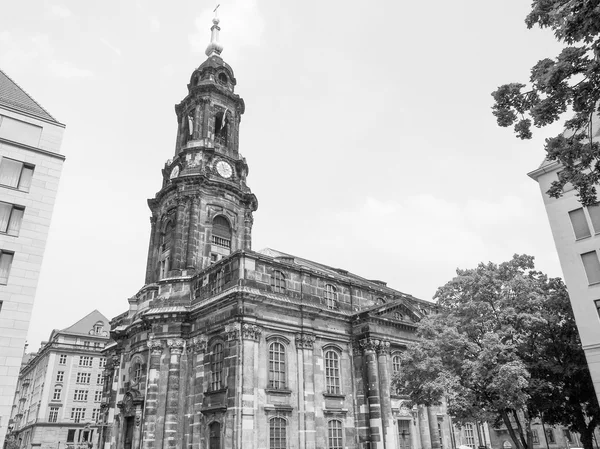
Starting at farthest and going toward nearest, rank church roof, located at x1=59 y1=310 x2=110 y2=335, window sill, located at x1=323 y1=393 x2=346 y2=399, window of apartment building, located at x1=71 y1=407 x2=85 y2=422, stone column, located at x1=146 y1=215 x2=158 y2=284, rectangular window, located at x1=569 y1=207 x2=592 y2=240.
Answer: church roof, located at x1=59 y1=310 x2=110 y2=335
window of apartment building, located at x1=71 y1=407 x2=85 y2=422
stone column, located at x1=146 y1=215 x2=158 y2=284
window sill, located at x1=323 y1=393 x2=346 y2=399
rectangular window, located at x1=569 y1=207 x2=592 y2=240

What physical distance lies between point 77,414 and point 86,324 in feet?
42.3

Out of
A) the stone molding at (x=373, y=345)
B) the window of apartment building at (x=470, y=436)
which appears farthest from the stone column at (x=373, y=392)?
the window of apartment building at (x=470, y=436)

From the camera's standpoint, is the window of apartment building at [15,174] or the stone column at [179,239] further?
the stone column at [179,239]

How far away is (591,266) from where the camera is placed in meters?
22.8

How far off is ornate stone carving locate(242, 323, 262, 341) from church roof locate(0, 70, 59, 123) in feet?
51.6

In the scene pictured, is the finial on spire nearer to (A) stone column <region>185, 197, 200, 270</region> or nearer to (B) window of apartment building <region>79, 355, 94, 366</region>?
(A) stone column <region>185, 197, 200, 270</region>

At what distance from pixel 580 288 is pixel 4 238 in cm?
2756

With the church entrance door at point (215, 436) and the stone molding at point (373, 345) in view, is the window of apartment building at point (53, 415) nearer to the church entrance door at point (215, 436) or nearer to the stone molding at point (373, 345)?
the church entrance door at point (215, 436)

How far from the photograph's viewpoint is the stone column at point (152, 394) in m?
29.1

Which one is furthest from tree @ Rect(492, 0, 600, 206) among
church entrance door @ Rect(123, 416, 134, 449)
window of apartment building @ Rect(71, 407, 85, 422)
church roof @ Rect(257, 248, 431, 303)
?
window of apartment building @ Rect(71, 407, 85, 422)

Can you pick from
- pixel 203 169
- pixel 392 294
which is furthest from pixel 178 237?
pixel 392 294

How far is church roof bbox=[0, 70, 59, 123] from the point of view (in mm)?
25188

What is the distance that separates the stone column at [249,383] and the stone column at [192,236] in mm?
8588

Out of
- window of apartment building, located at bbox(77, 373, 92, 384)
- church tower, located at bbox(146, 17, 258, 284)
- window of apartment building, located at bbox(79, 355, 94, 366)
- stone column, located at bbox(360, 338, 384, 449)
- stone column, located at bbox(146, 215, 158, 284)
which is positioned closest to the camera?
stone column, located at bbox(360, 338, 384, 449)
